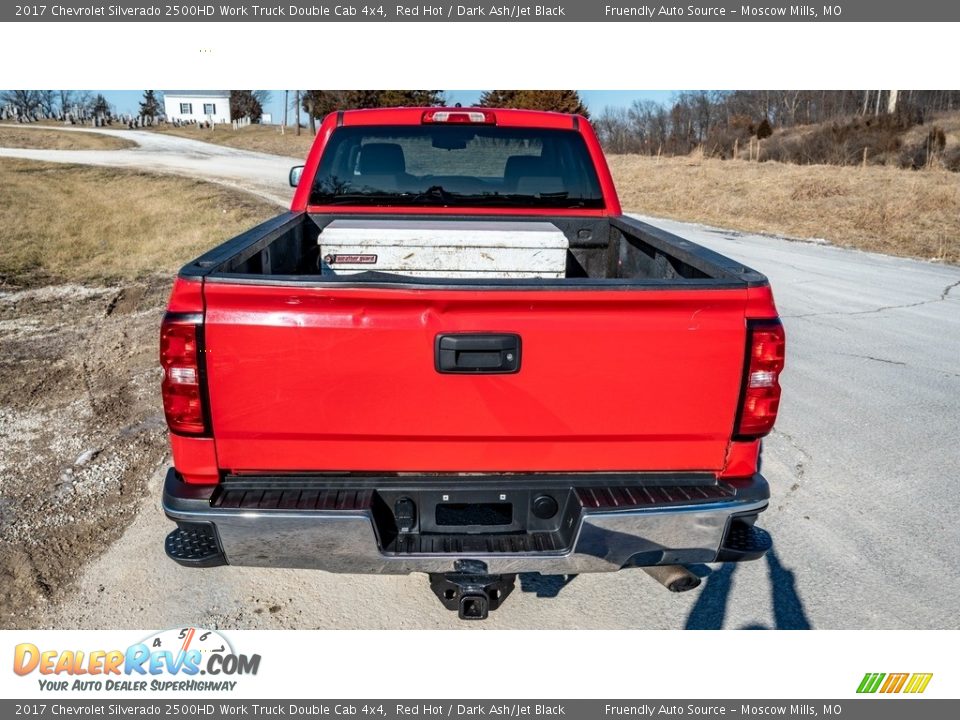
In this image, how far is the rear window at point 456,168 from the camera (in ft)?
13.7

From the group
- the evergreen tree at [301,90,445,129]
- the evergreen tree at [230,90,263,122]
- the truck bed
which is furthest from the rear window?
the evergreen tree at [230,90,263,122]

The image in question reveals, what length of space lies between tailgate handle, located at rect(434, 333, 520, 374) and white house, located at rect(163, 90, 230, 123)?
288ft

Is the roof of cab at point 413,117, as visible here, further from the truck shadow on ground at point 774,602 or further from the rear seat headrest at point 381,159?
the truck shadow on ground at point 774,602

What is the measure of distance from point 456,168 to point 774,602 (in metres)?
3.09

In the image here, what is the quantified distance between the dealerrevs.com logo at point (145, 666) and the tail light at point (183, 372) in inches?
41.7

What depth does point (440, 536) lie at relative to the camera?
7.80 ft

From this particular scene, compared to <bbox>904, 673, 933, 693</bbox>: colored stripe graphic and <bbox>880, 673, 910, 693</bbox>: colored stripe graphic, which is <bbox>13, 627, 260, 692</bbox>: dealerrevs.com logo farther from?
<bbox>904, 673, 933, 693</bbox>: colored stripe graphic

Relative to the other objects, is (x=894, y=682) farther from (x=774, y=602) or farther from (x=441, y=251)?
(x=441, y=251)

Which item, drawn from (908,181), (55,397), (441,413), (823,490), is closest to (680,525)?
(441,413)

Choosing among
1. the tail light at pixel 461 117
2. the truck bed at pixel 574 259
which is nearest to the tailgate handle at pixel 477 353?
the truck bed at pixel 574 259

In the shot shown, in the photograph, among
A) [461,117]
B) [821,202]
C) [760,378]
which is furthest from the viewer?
[821,202]

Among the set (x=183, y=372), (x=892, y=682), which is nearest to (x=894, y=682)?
(x=892, y=682)

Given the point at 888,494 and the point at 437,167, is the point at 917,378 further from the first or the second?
the point at 437,167

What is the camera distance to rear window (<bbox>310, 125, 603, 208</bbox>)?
417 centimetres
